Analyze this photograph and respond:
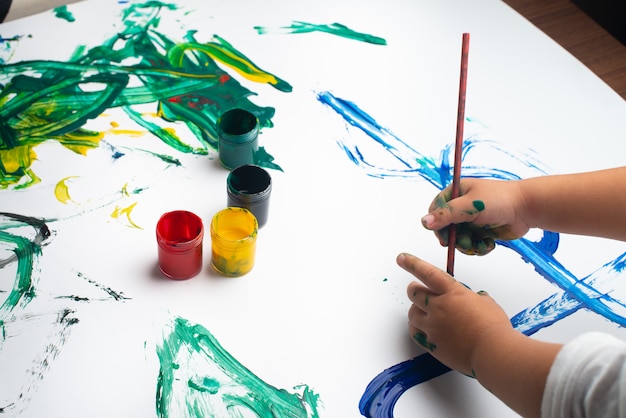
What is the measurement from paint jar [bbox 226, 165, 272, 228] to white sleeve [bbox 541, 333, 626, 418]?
1.59ft

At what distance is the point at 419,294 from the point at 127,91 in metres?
0.66

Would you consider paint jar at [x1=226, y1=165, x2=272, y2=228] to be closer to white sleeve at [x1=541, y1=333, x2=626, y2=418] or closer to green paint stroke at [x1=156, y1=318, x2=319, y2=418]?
green paint stroke at [x1=156, y1=318, x2=319, y2=418]

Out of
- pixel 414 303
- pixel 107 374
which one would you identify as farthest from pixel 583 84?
pixel 107 374

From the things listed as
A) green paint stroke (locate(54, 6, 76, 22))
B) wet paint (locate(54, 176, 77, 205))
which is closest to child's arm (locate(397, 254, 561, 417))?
wet paint (locate(54, 176, 77, 205))

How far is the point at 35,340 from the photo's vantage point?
0.90m

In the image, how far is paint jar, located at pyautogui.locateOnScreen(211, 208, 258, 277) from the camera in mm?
968

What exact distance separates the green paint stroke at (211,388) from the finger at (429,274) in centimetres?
23

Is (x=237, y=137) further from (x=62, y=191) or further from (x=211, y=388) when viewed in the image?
(x=211, y=388)

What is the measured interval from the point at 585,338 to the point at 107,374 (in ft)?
1.95

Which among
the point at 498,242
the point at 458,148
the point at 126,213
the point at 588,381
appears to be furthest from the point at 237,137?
the point at 588,381

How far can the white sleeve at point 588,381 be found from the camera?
0.72 meters

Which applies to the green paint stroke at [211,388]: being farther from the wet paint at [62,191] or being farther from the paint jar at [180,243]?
the wet paint at [62,191]

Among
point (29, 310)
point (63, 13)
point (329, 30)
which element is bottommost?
point (29, 310)

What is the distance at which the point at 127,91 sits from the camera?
4.07 ft
